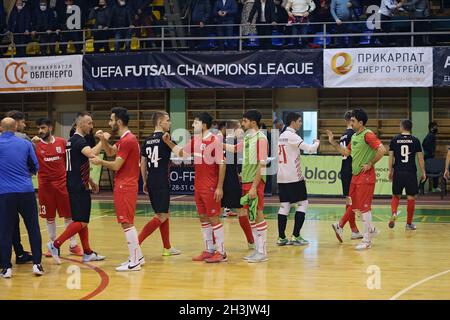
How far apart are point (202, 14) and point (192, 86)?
6.97 feet

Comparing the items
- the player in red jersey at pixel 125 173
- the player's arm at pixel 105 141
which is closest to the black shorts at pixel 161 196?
the player in red jersey at pixel 125 173

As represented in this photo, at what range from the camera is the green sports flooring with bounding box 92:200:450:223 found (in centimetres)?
1377

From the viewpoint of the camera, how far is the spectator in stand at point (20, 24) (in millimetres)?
20531

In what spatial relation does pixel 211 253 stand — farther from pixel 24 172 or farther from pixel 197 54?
pixel 197 54

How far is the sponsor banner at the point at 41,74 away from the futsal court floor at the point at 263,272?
27.4ft

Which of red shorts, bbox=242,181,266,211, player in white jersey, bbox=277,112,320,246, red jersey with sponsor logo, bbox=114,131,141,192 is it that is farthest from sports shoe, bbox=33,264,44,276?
player in white jersey, bbox=277,112,320,246

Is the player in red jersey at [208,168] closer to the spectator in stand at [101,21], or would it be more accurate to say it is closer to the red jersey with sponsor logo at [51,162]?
the red jersey with sponsor logo at [51,162]

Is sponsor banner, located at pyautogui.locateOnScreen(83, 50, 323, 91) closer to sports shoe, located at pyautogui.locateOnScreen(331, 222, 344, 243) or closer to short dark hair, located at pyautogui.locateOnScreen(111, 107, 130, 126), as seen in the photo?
sports shoe, located at pyautogui.locateOnScreen(331, 222, 344, 243)

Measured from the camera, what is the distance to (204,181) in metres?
8.84

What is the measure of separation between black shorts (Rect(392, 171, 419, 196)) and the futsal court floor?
2.42 feet

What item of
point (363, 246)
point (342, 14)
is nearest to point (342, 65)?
point (342, 14)

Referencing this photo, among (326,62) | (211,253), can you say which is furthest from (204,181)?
(326,62)

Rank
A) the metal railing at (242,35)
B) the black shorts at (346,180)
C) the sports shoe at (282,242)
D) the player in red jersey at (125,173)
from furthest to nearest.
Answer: the metal railing at (242,35) → the black shorts at (346,180) → the sports shoe at (282,242) → the player in red jersey at (125,173)

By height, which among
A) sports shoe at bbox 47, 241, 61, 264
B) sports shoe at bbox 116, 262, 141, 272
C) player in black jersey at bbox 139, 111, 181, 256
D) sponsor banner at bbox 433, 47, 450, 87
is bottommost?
sports shoe at bbox 116, 262, 141, 272
